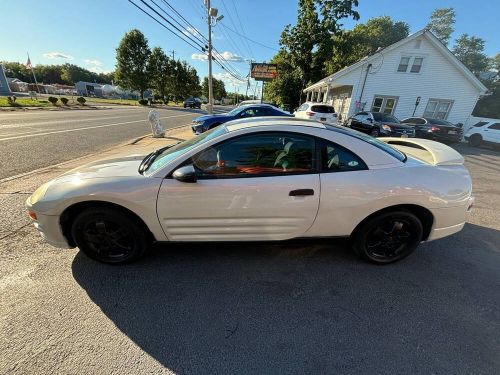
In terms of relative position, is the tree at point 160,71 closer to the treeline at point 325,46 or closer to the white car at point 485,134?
the treeline at point 325,46

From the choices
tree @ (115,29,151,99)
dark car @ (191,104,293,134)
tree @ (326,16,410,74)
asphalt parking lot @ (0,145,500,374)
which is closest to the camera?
asphalt parking lot @ (0,145,500,374)

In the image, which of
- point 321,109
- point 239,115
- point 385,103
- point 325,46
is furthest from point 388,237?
point 325,46

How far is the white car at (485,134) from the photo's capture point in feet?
43.4

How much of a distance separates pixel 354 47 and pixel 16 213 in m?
39.1

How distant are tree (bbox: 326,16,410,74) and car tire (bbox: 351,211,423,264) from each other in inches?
1166

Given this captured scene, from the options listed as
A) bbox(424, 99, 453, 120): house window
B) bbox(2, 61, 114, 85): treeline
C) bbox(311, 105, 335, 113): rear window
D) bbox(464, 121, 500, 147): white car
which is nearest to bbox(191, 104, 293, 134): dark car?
bbox(311, 105, 335, 113): rear window

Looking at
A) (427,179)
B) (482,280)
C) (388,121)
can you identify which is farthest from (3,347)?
(388,121)

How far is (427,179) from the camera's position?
2.46 metres

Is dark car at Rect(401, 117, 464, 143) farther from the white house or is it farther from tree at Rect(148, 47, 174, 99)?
tree at Rect(148, 47, 174, 99)

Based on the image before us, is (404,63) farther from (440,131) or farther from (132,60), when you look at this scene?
(132,60)

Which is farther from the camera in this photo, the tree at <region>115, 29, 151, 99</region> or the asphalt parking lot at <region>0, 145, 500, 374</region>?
the tree at <region>115, 29, 151, 99</region>

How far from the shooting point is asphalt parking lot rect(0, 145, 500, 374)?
171 cm

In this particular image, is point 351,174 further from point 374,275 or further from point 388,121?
point 388,121

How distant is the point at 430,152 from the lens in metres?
3.02
